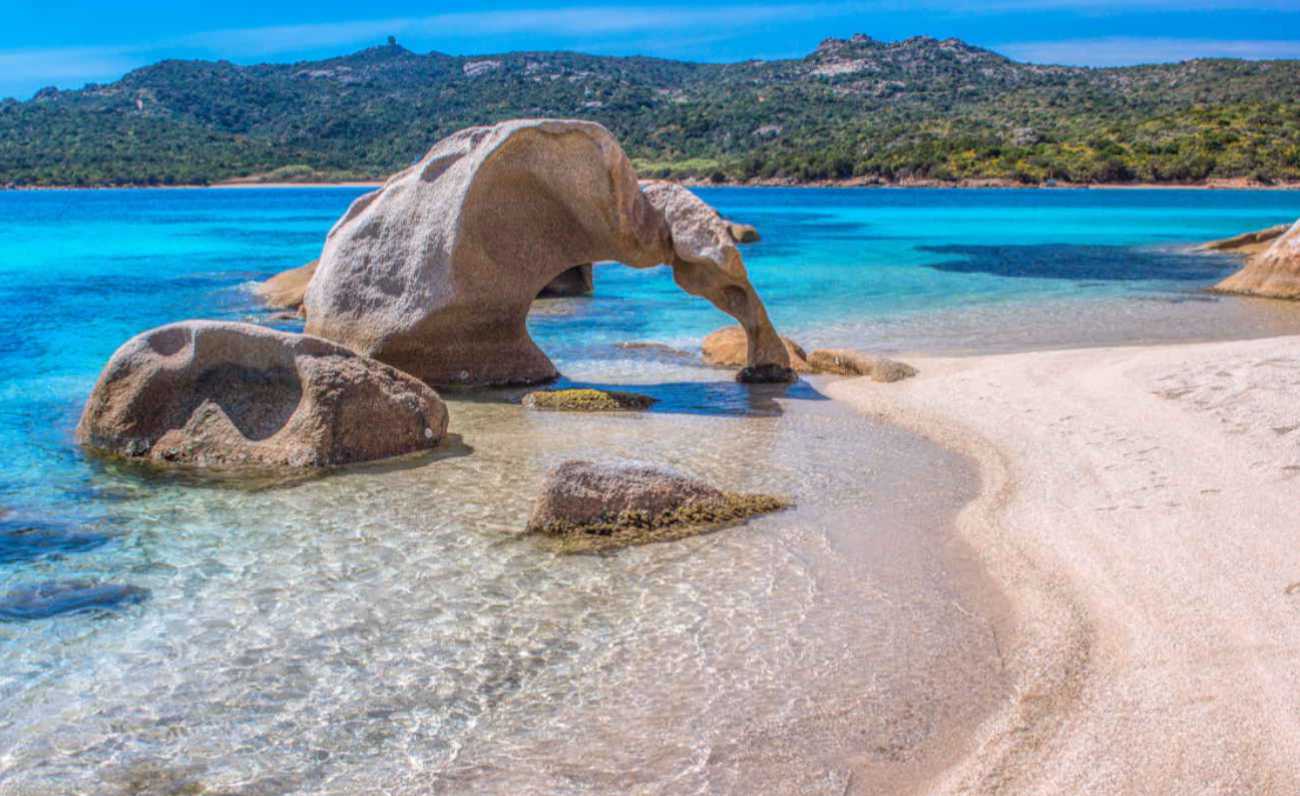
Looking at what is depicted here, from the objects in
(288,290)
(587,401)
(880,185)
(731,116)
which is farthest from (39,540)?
(731,116)

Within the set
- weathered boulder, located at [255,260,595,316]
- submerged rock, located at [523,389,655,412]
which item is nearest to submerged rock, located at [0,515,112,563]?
submerged rock, located at [523,389,655,412]

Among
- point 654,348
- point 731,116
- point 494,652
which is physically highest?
→ point 731,116

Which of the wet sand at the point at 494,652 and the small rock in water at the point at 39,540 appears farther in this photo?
the small rock in water at the point at 39,540

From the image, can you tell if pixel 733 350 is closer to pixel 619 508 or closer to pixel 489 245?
pixel 489 245

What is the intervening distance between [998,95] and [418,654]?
449 ft

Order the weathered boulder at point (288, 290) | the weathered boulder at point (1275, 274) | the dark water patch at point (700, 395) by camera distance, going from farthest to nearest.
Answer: the weathered boulder at point (1275, 274), the weathered boulder at point (288, 290), the dark water patch at point (700, 395)

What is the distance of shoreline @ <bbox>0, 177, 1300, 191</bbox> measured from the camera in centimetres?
8044

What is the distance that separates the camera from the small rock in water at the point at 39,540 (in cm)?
802

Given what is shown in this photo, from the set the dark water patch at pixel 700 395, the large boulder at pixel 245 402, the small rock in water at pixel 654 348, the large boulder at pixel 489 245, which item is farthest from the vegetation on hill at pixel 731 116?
the large boulder at pixel 245 402

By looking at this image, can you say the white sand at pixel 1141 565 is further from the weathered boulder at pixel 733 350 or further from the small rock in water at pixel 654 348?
the small rock in water at pixel 654 348

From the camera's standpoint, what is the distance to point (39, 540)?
27.2 feet

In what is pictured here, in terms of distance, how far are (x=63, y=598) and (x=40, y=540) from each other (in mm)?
1352

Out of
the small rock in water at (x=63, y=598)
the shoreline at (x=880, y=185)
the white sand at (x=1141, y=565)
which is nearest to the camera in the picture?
the white sand at (x=1141, y=565)

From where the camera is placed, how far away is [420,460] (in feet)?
34.7
